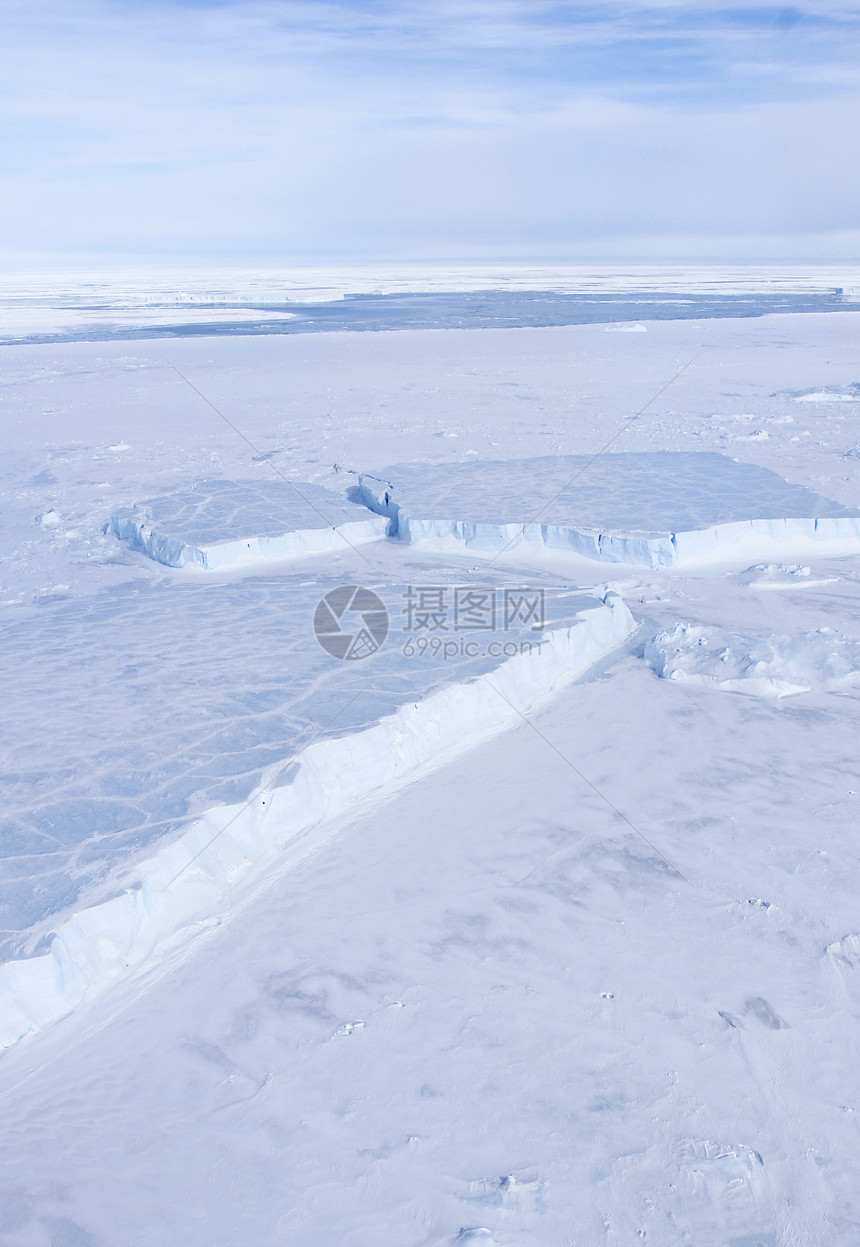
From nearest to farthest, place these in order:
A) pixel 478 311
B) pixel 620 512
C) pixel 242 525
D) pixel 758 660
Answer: pixel 758 660, pixel 242 525, pixel 620 512, pixel 478 311

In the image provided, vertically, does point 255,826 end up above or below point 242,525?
below

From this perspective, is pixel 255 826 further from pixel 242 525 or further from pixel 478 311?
pixel 478 311

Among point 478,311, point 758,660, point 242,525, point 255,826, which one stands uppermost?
point 478,311

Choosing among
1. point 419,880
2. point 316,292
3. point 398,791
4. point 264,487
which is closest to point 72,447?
point 264,487

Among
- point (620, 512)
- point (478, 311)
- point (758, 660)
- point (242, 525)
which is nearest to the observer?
point (758, 660)

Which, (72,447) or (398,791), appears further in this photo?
(72,447)

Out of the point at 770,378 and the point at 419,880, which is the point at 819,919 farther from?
the point at 770,378

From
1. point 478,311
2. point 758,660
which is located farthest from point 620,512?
point 478,311

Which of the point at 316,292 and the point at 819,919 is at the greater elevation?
the point at 316,292
